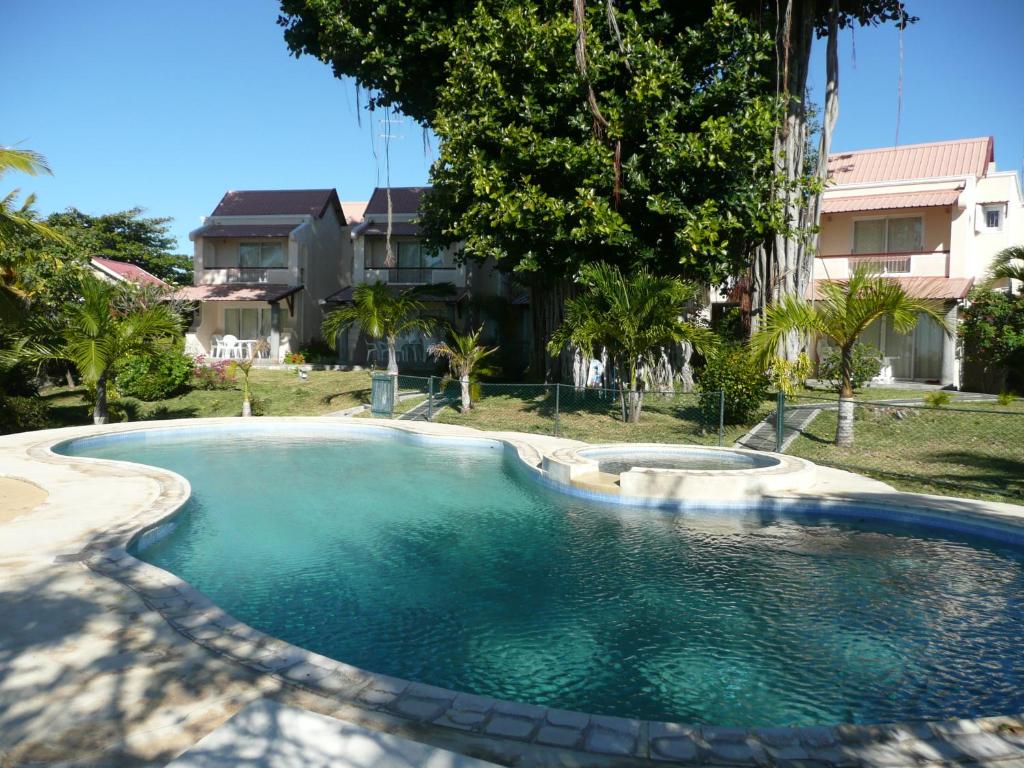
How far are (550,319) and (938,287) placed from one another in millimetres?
11942

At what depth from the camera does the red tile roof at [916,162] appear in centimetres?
2500

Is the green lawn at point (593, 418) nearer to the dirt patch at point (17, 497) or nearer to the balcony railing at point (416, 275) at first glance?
the dirt patch at point (17, 497)

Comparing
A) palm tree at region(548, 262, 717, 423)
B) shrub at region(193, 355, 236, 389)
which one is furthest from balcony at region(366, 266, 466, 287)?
palm tree at region(548, 262, 717, 423)

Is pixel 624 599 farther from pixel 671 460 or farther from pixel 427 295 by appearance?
pixel 427 295

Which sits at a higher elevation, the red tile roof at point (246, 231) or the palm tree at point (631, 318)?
→ the red tile roof at point (246, 231)

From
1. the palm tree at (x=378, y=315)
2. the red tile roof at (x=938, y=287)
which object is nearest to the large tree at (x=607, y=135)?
the palm tree at (x=378, y=315)

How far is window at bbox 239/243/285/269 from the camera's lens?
32875 millimetres

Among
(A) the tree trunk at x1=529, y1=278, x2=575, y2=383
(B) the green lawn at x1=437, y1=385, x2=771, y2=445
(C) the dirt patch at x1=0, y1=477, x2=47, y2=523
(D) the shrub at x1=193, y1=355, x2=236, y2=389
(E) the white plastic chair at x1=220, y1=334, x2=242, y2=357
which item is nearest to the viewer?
(C) the dirt patch at x1=0, y1=477, x2=47, y2=523

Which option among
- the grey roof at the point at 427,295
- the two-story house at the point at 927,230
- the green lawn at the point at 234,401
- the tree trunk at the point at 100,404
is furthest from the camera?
the grey roof at the point at 427,295

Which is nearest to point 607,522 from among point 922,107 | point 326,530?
point 326,530

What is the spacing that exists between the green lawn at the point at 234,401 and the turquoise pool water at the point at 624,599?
9.57 m

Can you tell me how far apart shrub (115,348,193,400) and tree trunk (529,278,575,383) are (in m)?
10.4

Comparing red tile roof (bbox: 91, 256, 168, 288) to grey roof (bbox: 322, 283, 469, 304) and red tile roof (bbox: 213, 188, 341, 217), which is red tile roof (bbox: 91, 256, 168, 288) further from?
grey roof (bbox: 322, 283, 469, 304)

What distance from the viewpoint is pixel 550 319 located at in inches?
864
